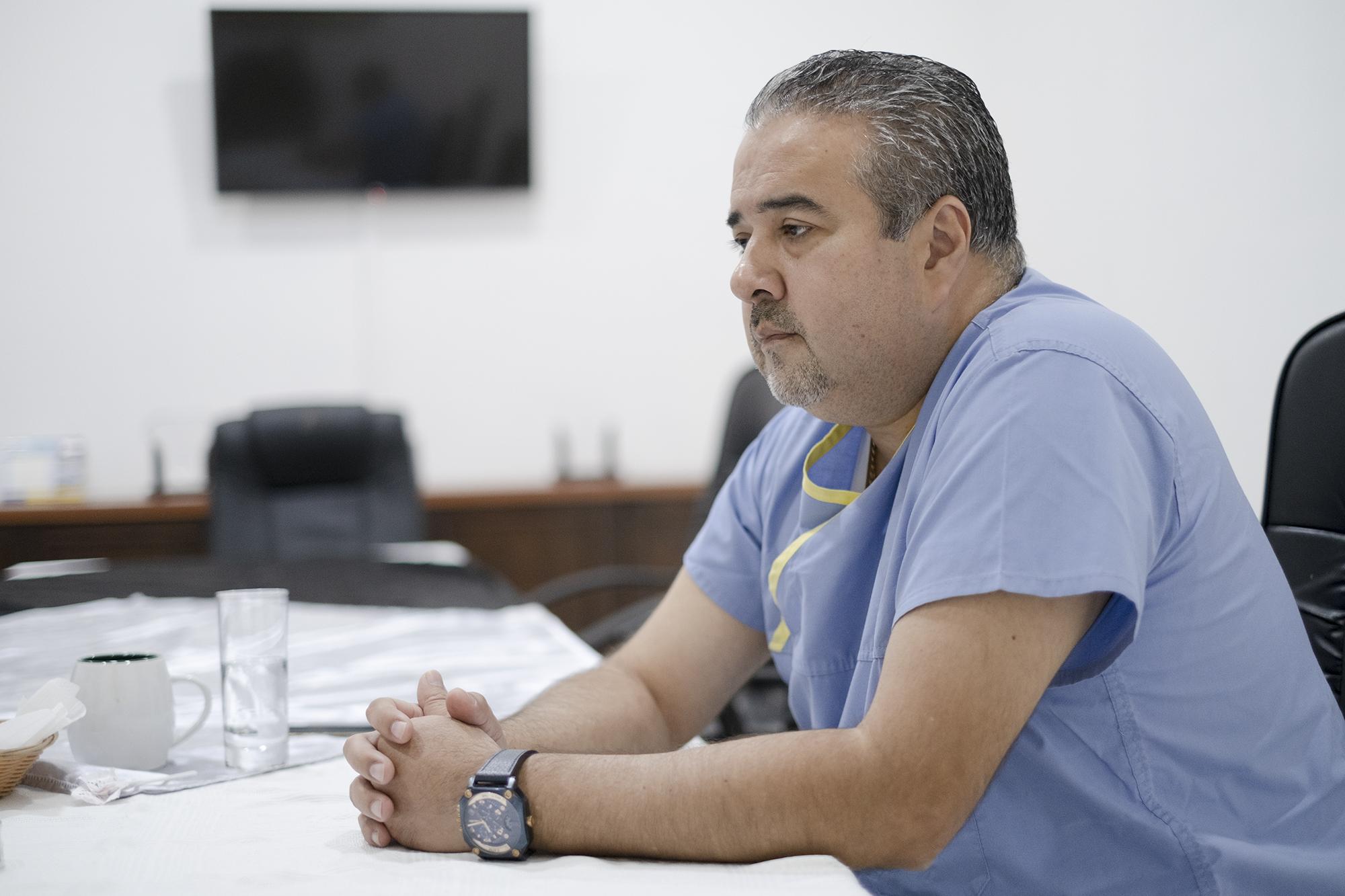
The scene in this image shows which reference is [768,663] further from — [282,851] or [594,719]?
[282,851]

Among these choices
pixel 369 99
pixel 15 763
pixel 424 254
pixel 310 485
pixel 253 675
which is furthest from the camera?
pixel 424 254

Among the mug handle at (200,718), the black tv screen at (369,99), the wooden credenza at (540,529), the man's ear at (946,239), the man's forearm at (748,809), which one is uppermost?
the black tv screen at (369,99)

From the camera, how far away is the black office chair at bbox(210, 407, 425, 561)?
121 inches

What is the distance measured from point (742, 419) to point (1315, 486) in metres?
1.23

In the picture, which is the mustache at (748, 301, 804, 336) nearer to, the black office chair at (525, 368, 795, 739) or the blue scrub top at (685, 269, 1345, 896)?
the blue scrub top at (685, 269, 1345, 896)

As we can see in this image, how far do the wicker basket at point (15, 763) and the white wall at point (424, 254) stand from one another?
9.49 feet

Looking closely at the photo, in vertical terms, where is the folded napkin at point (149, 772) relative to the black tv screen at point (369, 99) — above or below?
below

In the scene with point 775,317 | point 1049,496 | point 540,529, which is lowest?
point 540,529

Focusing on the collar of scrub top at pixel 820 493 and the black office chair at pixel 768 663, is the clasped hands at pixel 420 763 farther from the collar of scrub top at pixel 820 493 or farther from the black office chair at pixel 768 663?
the black office chair at pixel 768 663

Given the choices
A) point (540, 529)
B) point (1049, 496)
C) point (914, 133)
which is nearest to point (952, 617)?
point (1049, 496)

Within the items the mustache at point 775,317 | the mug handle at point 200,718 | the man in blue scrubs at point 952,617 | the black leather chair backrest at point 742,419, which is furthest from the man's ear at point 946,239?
the black leather chair backrest at point 742,419

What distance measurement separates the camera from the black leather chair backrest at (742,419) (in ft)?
7.58

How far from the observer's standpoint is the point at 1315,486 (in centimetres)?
125

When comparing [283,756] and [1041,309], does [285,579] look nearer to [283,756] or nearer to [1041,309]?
[283,756]
